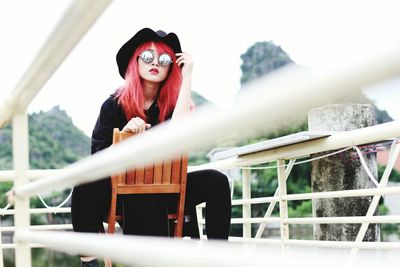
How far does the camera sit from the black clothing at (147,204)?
192cm

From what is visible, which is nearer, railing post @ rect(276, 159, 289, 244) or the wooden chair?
the wooden chair

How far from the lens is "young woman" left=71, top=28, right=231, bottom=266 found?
1931mm

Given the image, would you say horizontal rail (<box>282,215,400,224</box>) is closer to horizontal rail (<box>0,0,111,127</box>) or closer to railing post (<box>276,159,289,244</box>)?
railing post (<box>276,159,289,244</box>)

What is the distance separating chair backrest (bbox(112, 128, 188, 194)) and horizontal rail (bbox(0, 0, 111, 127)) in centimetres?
77

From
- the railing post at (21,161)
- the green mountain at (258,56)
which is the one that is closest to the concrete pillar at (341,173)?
the railing post at (21,161)

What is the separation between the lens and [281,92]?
358 mm

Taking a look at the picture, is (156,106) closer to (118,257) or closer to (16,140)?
(16,140)

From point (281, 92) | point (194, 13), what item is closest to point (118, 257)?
point (281, 92)

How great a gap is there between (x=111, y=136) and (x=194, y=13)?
2184 cm

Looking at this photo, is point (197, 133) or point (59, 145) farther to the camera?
point (59, 145)

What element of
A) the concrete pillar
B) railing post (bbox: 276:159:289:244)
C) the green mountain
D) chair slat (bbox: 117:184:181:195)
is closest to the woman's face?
chair slat (bbox: 117:184:181:195)

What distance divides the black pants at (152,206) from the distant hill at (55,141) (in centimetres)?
2278

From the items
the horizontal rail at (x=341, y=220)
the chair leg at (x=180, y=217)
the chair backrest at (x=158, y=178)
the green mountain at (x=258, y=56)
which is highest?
the green mountain at (x=258, y=56)

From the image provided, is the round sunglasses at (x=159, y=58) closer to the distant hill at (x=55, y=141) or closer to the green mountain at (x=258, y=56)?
the distant hill at (x=55, y=141)
